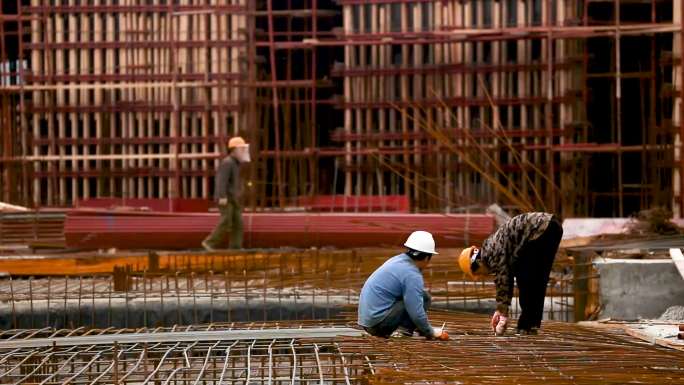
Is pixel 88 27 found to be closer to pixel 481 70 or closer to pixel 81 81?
pixel 81 81

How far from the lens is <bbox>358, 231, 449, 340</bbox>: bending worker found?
36.6ft

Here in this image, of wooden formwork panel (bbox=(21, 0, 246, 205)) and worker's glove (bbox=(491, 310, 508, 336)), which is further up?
wooden formwork panel (bbox=(21, 0, 246, 205))

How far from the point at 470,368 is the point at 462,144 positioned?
16.9 m

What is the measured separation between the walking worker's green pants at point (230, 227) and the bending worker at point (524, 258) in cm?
1077

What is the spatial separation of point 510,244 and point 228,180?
10.8 metres

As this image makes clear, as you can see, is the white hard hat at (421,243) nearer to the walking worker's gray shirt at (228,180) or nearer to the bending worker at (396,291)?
the bending worker at (396,291)

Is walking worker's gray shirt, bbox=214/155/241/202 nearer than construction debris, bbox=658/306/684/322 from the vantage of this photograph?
No

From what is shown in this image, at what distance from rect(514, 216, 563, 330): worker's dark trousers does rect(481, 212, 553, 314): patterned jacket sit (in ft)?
0.23

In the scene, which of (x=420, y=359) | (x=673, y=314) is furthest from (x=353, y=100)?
(x=420, y=359)

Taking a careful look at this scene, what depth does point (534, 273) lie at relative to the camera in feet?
38.7

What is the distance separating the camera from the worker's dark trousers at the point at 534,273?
38.5 ft

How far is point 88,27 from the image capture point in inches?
1118

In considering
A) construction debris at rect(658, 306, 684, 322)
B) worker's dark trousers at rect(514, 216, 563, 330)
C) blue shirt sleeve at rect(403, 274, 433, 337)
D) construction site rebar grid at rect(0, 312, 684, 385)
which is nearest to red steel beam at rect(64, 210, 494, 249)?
construction debris at rect(658, 306, 684, 322)

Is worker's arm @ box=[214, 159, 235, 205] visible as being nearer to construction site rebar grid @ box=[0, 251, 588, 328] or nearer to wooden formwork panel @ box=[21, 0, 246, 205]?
construction site rebar grid @ box=[0, 251, 588, 328]
